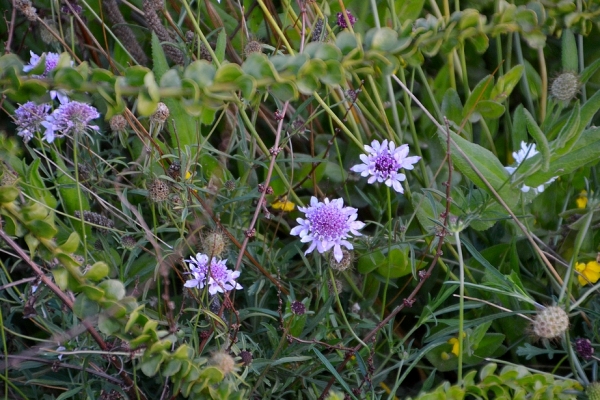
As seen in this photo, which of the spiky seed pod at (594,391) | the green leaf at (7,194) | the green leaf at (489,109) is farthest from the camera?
the green leaf at (489,109)

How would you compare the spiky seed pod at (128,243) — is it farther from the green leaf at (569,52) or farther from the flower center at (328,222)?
the green leaf at (569,52)

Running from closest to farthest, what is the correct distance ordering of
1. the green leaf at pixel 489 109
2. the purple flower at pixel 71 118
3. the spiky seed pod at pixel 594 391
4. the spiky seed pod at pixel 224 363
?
the spiky seed pod at pixel 224 363
the spiky seed pod at pixel 594 391
the purple flower at pixel 71 118
the green leaf at pixel 489 109

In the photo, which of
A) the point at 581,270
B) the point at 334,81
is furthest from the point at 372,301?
the point at 334,81

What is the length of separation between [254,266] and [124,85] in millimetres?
449

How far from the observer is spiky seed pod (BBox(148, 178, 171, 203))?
0.78 m

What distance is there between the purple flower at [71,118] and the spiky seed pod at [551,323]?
1.86 ft

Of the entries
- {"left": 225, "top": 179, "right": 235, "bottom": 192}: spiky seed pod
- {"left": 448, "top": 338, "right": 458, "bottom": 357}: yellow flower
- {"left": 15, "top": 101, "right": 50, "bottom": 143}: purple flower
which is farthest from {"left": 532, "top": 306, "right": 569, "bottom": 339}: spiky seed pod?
{"left": 15, "top": 101, "right": 50, "bottom": 143}: purple flower

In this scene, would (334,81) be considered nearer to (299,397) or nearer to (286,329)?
(286,329)

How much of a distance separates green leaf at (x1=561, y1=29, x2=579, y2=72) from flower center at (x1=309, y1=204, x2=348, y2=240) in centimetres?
45

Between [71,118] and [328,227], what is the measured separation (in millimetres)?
349

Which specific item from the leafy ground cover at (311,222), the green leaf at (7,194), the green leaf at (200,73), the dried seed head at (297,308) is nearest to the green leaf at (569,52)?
the leafy ground cover at (311,222)

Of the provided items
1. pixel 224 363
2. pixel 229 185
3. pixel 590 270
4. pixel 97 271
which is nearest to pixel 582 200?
pixel 590 270

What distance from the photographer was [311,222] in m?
0.81

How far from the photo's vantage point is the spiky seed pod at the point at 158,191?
78cm
